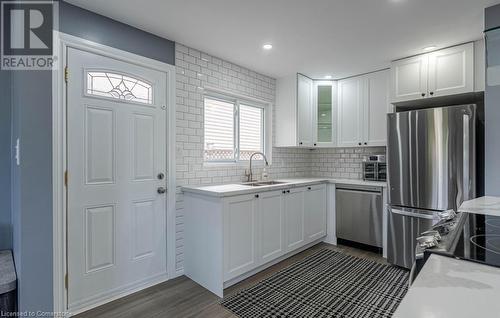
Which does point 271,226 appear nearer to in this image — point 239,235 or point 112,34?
point 239,235

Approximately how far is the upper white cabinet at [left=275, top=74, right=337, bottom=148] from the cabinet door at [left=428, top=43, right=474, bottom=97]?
136 centimetres

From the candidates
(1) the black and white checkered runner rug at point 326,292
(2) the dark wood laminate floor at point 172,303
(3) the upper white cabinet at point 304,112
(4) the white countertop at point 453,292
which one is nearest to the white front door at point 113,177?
(2) the dark wood laminate floor at point 172,303

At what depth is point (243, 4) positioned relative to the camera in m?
2.01

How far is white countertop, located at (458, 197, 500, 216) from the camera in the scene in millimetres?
1512

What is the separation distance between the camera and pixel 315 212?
359 centimetres

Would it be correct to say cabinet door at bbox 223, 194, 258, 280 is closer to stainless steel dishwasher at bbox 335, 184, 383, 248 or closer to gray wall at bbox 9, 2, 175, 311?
gray wall at bbox 9, 2, 175, 311

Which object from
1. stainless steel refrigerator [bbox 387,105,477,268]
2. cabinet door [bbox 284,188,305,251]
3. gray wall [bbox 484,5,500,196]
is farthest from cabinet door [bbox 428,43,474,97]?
cabinet door [bbox 284,188,305,251]

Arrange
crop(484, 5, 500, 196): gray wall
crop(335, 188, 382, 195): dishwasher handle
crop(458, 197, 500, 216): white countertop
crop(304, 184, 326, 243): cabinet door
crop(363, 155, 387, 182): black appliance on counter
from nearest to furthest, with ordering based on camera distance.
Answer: crop(458, 197, 500, 216): white countertop → crop(484, 5, 500, 196): gray wall → crop(335, 188, 382, 195): dishwasher handle → crop(304, 184, 326, 243): cabinet door → crop(363, 155, 387, 182): black appliance on counter

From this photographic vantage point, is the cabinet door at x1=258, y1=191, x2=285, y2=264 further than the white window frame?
No

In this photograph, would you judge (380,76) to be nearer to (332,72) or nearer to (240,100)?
(332,72)

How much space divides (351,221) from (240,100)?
7.56 feet

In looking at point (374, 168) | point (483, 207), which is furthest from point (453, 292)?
point (374, 168)

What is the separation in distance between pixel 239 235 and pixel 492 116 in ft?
8.18

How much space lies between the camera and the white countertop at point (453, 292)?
0.55 m
